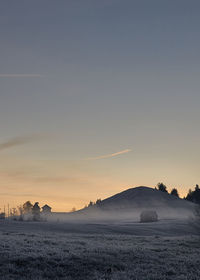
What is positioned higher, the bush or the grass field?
the bush

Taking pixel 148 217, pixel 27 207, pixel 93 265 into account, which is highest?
pixel 27 207

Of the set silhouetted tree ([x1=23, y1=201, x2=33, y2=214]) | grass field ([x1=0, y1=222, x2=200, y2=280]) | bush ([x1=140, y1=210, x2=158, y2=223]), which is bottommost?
grass field ([x1=0, y1=222, x2=200, y2=280])

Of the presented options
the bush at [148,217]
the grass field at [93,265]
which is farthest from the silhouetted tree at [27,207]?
the grass field at [93,265]

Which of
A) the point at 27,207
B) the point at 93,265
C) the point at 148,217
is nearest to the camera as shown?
the point at 93,265

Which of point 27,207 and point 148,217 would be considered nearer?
point 148,217

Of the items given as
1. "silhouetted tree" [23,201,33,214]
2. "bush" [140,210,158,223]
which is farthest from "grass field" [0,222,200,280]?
"silhouetted tree" [23,201,33,214]

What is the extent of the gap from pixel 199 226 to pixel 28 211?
436ft

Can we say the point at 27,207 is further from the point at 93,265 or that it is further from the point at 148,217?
the point at 93,265

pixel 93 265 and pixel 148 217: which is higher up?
pixel 148 217

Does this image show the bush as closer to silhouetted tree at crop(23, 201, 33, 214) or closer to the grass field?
silhouetted tree at crop(23, 201, 33, 214)

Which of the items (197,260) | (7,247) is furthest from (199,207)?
(7,247)

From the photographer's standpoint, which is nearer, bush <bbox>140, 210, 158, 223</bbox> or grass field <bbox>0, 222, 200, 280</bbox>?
grass field <bbox>0, 222, 200, 280</bbox>

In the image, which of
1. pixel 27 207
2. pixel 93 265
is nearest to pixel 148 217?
pixel 27 207

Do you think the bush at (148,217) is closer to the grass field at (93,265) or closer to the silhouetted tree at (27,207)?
the silhouetted tree at (27,207)
